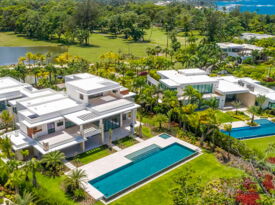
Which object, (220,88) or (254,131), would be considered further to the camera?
(220,88)

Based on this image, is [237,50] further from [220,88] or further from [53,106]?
[53,106]

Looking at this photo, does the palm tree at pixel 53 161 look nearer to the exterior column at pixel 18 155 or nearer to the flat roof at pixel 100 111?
the exterior column at pixel 18 155

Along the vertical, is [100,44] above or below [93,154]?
above

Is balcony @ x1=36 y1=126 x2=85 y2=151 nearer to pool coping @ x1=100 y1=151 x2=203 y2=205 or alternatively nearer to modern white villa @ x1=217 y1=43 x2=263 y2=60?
pool coping @ x1=100 y1=151 x2=203 y2=205

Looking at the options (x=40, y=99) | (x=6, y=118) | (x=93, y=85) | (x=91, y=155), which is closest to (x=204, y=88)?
(x=93, y=85)

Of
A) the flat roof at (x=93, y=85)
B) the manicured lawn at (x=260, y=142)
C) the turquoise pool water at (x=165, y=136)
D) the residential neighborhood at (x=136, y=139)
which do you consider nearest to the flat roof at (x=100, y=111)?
the residential neighborhood at (x=136, y=139)

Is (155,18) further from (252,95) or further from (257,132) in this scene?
(257,132)

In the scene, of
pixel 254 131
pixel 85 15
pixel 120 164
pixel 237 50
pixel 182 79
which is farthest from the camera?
pixel 85 15
